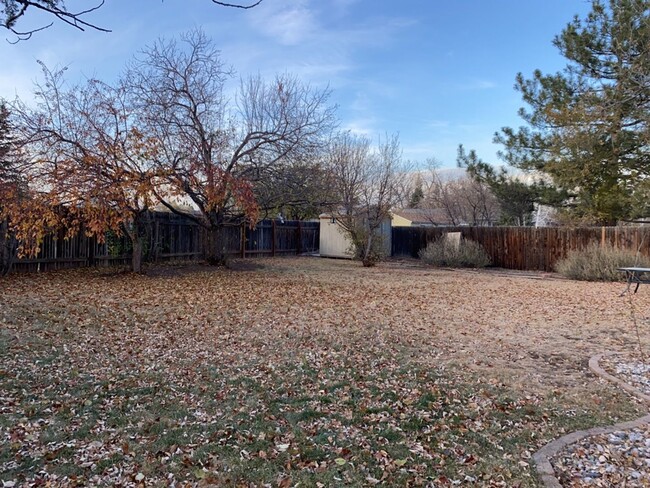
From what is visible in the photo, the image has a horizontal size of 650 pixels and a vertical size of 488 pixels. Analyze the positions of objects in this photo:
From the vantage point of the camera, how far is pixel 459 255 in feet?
50.6

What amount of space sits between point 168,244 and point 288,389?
10487 mm

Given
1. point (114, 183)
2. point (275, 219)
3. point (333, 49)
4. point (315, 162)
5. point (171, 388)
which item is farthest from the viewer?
point (275, 219)

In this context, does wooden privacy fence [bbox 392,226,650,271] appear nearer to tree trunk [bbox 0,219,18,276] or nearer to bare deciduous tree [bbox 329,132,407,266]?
bare deciduous tree [bbox 329,132,407,266]

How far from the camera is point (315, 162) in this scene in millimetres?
12578

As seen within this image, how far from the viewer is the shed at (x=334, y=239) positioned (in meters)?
18.3

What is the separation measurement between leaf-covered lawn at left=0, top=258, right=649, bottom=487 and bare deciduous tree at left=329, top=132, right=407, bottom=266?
7792mm

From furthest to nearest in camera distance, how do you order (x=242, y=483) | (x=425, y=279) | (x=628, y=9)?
(x=425, y=279) → (x=628, y=9) → (x=242, y=483)

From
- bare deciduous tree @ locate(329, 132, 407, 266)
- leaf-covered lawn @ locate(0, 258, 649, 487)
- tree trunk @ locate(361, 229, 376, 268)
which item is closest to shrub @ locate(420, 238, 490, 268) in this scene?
bare deciduous tree @ locate(329, 132, 407, 266)

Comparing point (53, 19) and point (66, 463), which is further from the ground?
point (53, 19)

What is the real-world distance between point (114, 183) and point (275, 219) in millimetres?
10153

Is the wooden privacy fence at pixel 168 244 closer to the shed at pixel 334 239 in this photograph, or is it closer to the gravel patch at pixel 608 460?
the shed at pixel 334 239

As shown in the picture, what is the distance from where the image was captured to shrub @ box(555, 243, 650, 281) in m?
11.4

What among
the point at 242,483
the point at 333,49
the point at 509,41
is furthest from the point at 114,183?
the point at 509,41

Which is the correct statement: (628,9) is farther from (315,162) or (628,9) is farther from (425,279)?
(315,162)
